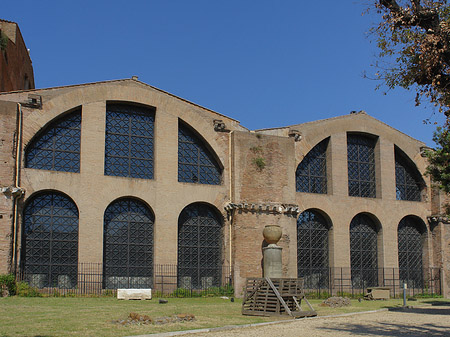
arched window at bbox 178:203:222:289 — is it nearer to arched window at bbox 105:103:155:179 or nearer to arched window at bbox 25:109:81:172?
arched window at bbox 105:103:155:179

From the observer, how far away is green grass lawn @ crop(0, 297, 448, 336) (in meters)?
12.4

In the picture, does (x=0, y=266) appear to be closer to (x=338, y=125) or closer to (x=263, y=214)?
(x=263, y=214)

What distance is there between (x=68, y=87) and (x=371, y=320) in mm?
15318

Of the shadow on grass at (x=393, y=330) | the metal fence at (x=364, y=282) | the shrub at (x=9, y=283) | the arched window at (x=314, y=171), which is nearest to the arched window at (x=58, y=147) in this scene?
the shrub at (x=9, y=283)

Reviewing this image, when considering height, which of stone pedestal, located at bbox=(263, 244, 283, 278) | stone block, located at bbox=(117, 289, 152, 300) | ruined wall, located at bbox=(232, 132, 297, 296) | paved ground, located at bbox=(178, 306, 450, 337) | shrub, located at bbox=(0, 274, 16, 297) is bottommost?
paved ground, located at bbox=(178, 306, 450, 337)

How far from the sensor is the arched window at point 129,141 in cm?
2461

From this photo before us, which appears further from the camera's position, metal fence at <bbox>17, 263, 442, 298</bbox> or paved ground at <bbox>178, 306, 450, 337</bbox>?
metal fence at <bbox>17, 263, 442, 298</bbox>

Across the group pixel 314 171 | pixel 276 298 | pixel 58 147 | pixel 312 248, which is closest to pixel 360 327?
pixel 276 298

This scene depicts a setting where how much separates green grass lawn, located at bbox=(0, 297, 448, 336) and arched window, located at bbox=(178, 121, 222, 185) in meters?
6.63

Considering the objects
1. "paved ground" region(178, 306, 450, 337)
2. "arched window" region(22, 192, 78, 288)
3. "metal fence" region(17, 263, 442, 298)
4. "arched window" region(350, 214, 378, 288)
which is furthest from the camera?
"arched window" region(350, 214, 378, 288)

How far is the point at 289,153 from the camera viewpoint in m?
26.8

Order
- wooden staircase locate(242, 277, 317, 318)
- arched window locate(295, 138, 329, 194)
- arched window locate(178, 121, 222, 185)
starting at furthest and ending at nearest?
arched window locate(295, 138, 329, 194)
arched window locate(178, 121, 222, 185)
wooden staircase locate(242, 277, 317, 318)

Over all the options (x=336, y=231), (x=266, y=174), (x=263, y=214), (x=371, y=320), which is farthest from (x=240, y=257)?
(x=371, y=320)

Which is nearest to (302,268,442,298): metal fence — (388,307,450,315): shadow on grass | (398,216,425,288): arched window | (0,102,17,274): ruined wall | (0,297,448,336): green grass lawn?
(398,216,425,288): arched window
